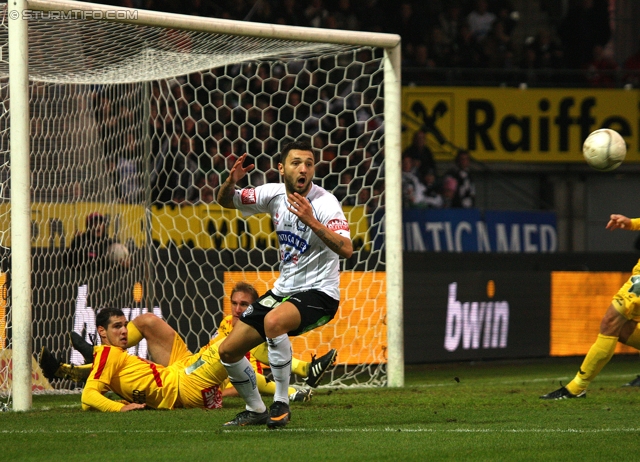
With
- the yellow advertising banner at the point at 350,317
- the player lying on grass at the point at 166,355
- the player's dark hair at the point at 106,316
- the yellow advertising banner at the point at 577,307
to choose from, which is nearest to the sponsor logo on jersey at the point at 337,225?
the player lying on grass at the point at 166,355

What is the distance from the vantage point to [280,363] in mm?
6266

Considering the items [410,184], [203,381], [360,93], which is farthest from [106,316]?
[410,184]

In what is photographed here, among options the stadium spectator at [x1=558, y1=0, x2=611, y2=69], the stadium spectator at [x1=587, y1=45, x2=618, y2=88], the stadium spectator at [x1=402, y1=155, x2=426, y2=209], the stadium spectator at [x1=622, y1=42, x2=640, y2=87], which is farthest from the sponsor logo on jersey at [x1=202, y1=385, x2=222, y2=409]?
the stadium spectator at [x1=558, y1=0, x2=611, y2=69]

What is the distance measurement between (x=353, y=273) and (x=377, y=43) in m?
2.56

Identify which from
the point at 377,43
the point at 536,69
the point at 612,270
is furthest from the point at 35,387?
the point at 536,69

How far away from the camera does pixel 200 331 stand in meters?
10.6

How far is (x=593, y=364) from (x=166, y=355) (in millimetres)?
3361

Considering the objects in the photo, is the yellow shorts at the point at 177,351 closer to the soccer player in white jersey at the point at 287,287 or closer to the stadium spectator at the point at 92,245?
the stadium spectator at the point at 92,245

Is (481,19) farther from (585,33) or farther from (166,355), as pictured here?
(166,355)

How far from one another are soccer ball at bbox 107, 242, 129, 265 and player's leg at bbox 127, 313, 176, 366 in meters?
1.74

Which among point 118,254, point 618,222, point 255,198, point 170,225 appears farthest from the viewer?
point 170,225

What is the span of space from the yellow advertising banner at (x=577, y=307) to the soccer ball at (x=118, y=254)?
5.56 metres

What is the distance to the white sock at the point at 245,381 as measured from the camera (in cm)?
630

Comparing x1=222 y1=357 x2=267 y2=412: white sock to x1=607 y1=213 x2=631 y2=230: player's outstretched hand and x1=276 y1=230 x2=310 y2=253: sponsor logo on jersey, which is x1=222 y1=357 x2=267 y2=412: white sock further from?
x1=607 y1=213 x2=631 y2=230: player's outstretched hand
